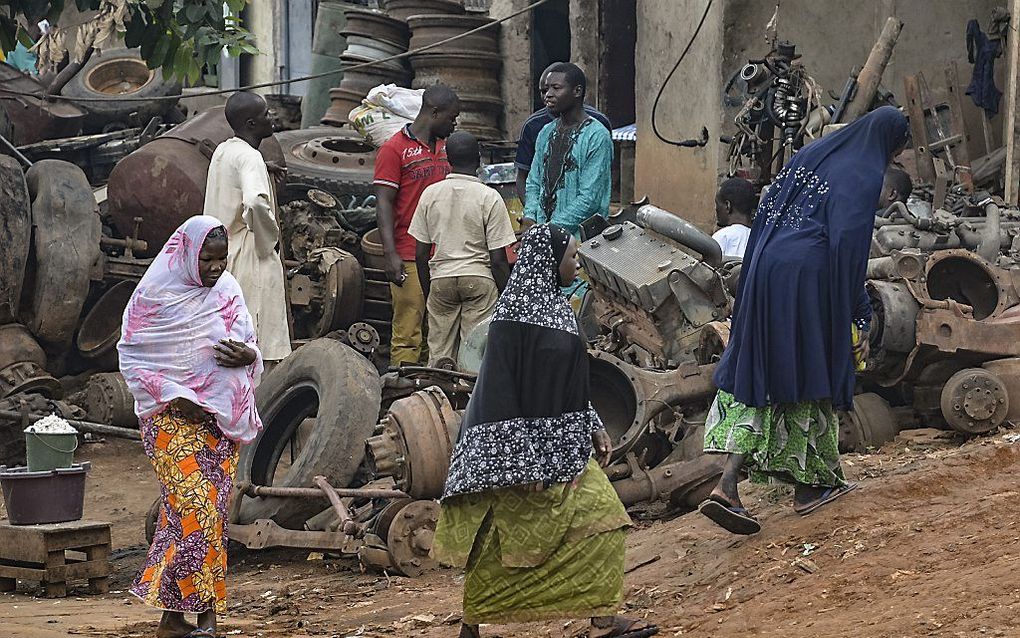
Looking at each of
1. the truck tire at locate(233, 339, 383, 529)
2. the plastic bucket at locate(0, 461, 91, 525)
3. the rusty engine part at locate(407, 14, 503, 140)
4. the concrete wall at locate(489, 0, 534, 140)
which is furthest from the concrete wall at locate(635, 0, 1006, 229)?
the plastic bucket at locate(0, 461, 91, 525)

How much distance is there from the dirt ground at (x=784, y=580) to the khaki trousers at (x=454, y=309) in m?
1.86

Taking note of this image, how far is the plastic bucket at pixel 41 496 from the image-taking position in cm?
757

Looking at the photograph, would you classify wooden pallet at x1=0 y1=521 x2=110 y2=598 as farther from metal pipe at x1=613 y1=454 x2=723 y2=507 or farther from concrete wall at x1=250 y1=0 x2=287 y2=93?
concrete wall at x1=250 y1=0 x2=287 y2=93

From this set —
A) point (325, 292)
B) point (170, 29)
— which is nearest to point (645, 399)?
point (170, 29)

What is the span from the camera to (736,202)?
876 centimetres

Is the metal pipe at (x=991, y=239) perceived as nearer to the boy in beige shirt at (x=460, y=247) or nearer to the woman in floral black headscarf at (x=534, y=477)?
the boy in beige shirt at (x=460, y=247)

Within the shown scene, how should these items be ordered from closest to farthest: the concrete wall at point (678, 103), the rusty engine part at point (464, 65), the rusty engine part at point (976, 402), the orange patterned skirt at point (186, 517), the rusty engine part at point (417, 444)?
the orange patterned skirt at point (186, 517)
the rusty engine part at point (417, 444)
the rusty engine part at point (976, 402)
the concrete wall at point (678, 103)
the rusty engine part at point (464, 65)

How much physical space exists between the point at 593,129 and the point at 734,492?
3.43 meters

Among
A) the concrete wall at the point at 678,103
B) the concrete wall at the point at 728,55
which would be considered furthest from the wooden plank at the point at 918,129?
the concrete wall at the point at 678,103

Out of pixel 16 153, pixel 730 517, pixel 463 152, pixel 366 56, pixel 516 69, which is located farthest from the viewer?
pixel 516 69

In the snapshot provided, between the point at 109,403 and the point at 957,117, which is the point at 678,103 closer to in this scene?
the point at 957,117

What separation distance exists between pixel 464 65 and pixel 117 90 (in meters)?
3.70

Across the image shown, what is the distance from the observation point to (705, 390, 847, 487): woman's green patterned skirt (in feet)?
20.9

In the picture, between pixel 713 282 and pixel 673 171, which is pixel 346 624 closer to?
pixel 713 282
